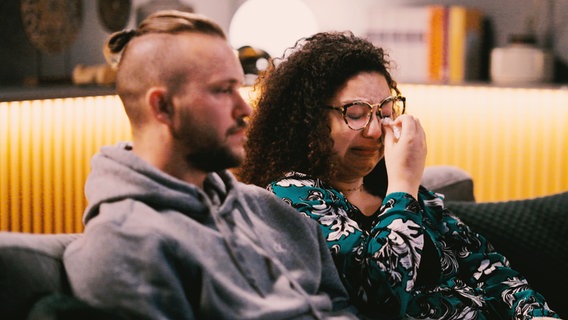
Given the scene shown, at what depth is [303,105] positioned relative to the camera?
5.63ft

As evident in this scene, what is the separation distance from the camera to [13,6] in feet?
9.16

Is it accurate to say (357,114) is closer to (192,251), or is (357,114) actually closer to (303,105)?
(303,105)

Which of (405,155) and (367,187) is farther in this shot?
(367,187)

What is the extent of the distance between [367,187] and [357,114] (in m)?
0.23

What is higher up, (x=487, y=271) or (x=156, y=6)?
(x=156, y=6)

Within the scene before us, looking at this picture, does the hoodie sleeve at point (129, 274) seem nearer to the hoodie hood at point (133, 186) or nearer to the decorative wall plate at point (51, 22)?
the hoodie hood at point (133, 186)

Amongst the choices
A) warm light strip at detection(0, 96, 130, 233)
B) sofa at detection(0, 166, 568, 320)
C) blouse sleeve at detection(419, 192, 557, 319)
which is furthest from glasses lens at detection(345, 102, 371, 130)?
warm light strip at detection(0, 96, 130, 233)

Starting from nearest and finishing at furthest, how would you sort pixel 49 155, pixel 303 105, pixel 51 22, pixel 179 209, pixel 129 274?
pixel 129 274 < pixel 179 209 < pixel 303 105 < pixel 49 155 < pixel 51 22

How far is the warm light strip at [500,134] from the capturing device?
125 inches

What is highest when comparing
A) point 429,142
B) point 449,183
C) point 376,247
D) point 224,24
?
point 224,24

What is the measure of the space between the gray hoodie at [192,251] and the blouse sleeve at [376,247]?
58 mm

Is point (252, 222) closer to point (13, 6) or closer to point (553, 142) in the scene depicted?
point (13, 6)

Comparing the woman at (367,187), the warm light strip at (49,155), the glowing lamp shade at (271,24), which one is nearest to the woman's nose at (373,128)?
the woman at (367,187)

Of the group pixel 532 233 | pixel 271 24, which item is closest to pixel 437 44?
pixel 271 24
